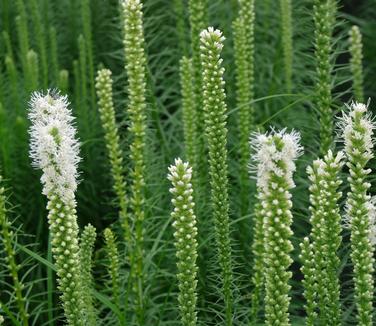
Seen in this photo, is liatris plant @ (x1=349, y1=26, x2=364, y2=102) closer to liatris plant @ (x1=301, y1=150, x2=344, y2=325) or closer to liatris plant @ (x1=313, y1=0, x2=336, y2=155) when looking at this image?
liatris plant @ (x1=313, y1=0, x2=336, y2=155)

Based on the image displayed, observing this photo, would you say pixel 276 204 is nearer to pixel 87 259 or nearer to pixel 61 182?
pixel 61 182

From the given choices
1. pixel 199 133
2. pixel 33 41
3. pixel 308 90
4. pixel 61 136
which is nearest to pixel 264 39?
pixel 308 90

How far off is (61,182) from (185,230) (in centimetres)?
43

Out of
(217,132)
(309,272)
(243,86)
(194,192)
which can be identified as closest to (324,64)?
(243,86)

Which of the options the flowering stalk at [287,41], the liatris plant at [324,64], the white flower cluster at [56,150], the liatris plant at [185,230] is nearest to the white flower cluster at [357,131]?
the liatris plant at [185,230]

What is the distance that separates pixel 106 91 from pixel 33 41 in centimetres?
333

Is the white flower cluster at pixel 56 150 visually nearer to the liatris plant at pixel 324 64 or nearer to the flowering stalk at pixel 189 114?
the flowering stalk at pixel 189 114

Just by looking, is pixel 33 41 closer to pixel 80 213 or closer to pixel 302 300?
pixel 80 213

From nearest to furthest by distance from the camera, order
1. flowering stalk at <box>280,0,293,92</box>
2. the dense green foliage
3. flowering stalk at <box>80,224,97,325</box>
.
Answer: the dense green foliage
flowering stalk at <box>80,224,97,325</box>
flowering stalk at <box>280,0,293,92</box>

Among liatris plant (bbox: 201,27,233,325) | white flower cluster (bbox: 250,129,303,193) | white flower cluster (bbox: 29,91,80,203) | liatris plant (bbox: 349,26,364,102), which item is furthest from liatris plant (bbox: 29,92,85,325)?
liatris plant (bbox: 349,26,364,102)

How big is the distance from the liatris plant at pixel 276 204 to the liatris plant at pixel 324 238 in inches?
8.3

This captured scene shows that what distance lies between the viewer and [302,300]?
4.93 metres

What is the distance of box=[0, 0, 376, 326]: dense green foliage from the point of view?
Result: 281 centimetres

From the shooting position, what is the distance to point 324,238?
9.38 ft
